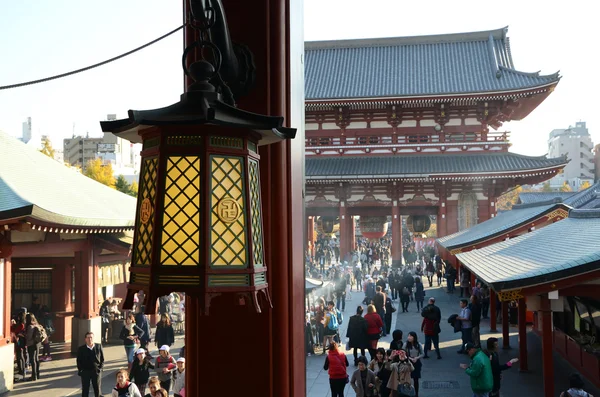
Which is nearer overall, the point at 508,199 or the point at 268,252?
the point at 268,252

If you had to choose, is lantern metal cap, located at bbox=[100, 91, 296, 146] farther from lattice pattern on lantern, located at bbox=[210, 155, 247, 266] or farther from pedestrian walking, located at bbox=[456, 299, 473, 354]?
pedestrian walking, located at bbox=[456, 299, 473, 354]

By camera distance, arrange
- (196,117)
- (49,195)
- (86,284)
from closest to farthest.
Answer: (196,117) < (49,195) < (86,284)

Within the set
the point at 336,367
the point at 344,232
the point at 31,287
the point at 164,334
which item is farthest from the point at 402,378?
the point at 344,232

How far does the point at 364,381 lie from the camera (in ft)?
28.9

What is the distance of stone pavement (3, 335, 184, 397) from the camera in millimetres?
11055

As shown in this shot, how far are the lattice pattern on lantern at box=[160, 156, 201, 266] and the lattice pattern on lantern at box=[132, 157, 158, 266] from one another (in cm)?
7

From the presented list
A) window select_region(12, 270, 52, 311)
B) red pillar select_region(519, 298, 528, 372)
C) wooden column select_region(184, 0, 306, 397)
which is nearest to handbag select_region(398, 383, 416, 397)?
red pillar select_region(519, 298, 528, 372)

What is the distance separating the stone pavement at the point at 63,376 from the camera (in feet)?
36.3

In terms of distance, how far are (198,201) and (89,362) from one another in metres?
9.11

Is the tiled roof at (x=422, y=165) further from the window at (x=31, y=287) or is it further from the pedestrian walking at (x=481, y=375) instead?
the pedestrian walking at (x=481, y=375)

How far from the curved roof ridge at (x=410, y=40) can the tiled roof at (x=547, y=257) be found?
23248 mm

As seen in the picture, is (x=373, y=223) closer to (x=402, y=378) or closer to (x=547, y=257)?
(x=547, y=257)

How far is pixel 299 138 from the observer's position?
286cm

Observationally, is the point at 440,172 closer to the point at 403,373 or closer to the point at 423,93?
the point at 423,93
